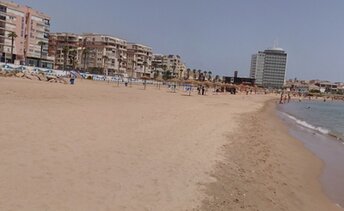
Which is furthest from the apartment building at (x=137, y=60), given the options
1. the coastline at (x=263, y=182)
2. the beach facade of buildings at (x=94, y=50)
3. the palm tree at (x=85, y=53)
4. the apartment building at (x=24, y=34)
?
the coastline at (x=263, y=182)

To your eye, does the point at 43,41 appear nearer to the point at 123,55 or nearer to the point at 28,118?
the point at 123,55

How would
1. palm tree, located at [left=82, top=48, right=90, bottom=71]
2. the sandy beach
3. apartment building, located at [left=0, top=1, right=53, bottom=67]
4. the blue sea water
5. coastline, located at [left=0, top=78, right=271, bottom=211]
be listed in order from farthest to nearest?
palm tree, located at [left=82, top=48, right=90, bottom=71] → apartment building, located at [left=0, top=1, right=53, bottom=67] → the blue sea water → the sandy beach → coastline, located at [left=0, top=78, right=271, bottom=211]

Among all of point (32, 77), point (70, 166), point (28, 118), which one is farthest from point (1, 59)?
point (70, 166)

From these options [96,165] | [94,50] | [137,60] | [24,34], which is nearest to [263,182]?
[96,165]

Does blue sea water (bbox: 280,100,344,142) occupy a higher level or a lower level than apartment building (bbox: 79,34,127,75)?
lower

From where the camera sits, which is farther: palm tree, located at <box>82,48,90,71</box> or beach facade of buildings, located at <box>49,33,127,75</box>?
beach facade of buildings, located at <box>49,33,127,75</box>

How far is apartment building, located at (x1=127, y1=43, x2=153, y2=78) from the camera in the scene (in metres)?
148

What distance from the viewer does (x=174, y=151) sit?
9477 mm

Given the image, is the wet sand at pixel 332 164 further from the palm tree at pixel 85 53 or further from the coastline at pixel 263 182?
the palm tree at pixel 85 53

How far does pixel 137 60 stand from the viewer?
15100 centimetres

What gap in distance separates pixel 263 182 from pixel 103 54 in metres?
131

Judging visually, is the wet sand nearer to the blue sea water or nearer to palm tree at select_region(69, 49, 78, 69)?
the blue sea water

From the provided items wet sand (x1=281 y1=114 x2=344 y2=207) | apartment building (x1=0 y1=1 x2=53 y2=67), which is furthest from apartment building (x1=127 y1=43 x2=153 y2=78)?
wet sand (x1=281 y1=114 x2=344 y2=207)

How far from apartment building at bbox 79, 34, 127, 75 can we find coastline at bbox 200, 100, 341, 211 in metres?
123
